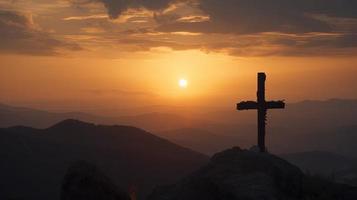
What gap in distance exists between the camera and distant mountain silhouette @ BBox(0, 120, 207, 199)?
165 ft

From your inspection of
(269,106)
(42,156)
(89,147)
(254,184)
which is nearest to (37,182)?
(42,156)

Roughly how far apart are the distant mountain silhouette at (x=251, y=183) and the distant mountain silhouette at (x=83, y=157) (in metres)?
32.1

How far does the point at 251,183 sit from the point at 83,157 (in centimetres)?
4720

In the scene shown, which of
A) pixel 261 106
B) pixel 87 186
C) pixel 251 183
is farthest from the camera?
pixel 261 106

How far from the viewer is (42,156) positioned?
57.2m

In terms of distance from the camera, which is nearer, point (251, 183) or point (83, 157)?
point (251, 183)

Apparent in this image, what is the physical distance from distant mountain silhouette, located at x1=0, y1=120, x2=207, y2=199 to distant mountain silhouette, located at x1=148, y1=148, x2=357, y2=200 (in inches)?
1265

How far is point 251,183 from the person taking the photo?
13.4 metres

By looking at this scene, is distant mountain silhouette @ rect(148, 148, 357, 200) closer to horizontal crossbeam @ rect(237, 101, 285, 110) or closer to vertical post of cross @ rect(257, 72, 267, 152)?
vertical post of cross @ rect(257, 72, 267, 152)

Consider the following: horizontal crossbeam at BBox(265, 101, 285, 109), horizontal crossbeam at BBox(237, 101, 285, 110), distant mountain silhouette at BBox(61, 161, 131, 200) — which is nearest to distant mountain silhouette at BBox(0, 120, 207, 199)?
horizontal crossbeam at BBox(237, 101, 285, 110)

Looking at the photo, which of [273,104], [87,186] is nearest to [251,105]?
[273,104]

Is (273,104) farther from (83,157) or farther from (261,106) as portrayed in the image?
(83,157)

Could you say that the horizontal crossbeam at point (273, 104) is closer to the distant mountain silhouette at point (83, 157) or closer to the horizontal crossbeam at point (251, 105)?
the horizontal crossbeam at point (251, 105)

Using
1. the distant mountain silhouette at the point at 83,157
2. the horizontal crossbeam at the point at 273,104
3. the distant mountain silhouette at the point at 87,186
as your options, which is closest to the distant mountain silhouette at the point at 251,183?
the distant mountain silhouette at the point at 87,186
